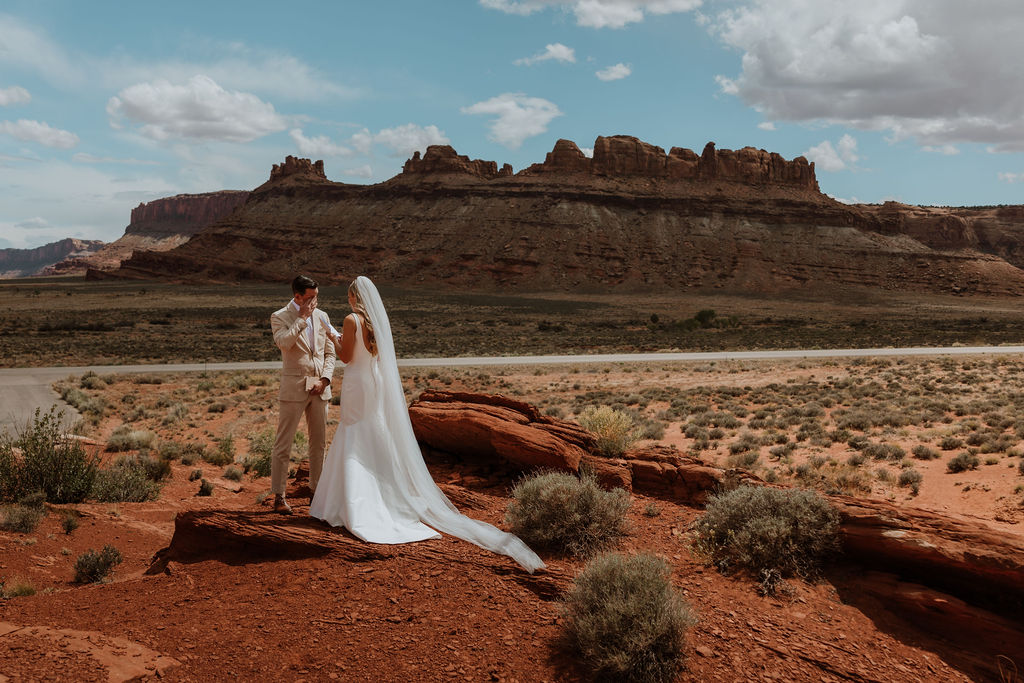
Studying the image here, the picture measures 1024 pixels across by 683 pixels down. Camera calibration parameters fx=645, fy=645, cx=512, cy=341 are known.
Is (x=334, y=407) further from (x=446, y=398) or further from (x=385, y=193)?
(x=385, y=193)

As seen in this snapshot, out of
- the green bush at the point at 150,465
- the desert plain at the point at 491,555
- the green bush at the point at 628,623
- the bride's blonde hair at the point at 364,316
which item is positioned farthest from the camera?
the green bush at the point at 150,465

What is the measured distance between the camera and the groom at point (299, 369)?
589 centimetres

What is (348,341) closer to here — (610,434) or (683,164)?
(610,434)

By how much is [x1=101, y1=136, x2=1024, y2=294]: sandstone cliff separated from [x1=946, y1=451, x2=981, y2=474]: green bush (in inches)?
3028

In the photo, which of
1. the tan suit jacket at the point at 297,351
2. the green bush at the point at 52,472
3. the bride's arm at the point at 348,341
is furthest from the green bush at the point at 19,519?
the bride's arm at the point at 348,341

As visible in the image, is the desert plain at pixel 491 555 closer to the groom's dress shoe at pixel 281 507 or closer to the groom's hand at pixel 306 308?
the groom's dress shoe at pixel 281 507

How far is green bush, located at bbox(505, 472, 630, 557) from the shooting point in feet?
19.2

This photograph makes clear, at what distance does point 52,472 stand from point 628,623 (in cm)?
717

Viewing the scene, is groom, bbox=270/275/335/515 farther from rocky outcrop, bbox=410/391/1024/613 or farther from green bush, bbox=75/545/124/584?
rocky outcrop, bbox=410/391/1024/613

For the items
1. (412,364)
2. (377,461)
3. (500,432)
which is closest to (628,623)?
(377,461)

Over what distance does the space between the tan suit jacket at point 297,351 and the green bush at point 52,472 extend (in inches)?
147

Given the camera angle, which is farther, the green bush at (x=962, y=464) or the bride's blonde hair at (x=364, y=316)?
the green bush at (x=962, y=464)

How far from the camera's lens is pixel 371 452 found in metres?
5.54

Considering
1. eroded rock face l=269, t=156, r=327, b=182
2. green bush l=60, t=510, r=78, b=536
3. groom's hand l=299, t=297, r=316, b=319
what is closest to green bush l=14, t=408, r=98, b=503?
green bush l=60, t=510, r=78, b=536
